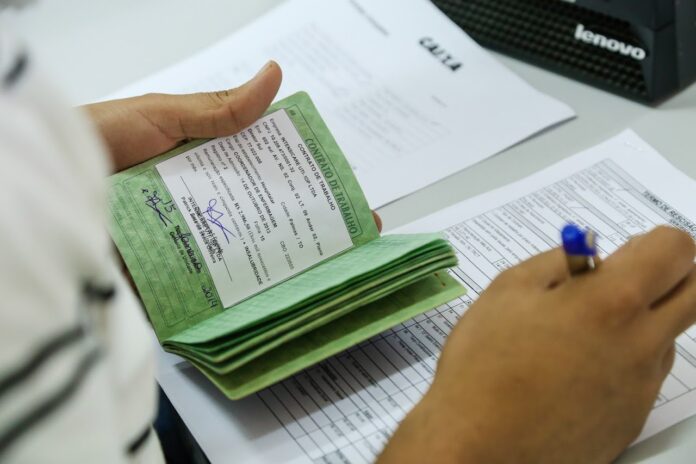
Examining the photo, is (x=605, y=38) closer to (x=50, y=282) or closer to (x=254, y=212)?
(x=254, y=212)

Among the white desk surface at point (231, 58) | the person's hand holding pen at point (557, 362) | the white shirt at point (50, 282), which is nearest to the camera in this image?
the white shirt at point (50, 282)

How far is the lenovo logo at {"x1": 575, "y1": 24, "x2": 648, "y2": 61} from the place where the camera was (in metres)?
0.90

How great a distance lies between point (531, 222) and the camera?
2.49ft

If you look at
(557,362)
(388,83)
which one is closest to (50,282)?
(557,362)

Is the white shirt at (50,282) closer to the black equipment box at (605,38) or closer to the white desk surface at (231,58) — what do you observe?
the white desk surface at (231,58)

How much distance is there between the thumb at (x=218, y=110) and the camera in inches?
27.1

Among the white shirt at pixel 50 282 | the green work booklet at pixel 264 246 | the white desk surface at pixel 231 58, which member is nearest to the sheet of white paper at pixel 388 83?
the white desk surface at pixel 231 58

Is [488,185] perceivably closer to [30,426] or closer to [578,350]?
[578,350]

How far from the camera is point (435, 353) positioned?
0.64m

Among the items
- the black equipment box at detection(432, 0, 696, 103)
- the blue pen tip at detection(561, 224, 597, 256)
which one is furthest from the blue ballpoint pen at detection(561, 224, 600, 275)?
the black equipment box at detection(432, 0, 696, 103)
